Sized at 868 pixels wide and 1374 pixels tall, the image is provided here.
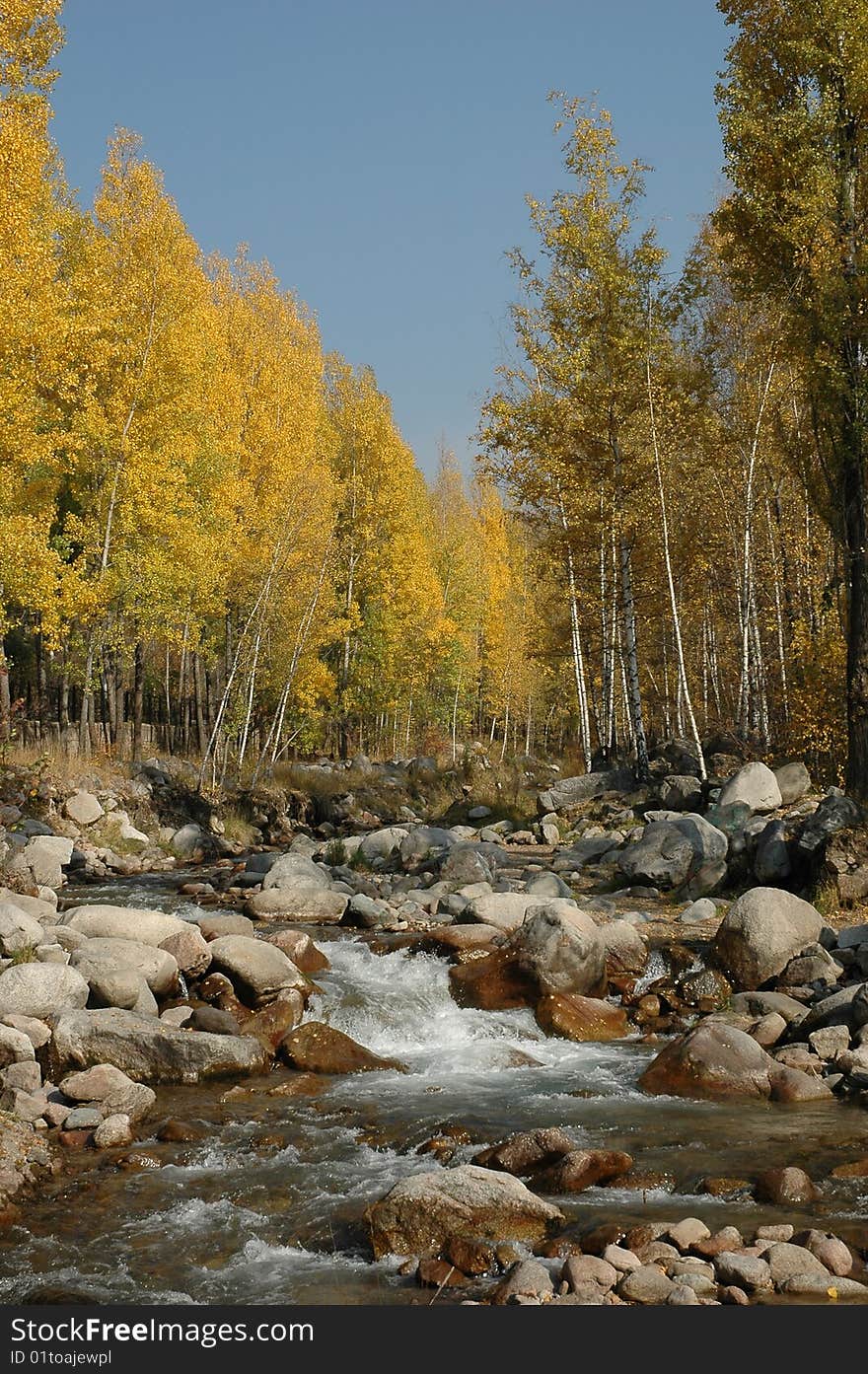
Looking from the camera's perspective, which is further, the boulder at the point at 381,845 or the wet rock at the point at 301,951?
the boulder at the point at 381,845

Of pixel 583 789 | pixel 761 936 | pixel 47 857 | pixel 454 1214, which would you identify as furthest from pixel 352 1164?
pixel 583 789

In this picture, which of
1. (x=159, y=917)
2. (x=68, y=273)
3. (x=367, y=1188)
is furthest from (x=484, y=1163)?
(x=68, y=273)

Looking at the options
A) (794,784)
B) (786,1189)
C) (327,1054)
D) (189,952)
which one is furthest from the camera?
(794,784)

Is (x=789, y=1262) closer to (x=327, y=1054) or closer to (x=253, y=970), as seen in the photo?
(x=327, y=1054)

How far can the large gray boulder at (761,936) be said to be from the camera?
926 cm

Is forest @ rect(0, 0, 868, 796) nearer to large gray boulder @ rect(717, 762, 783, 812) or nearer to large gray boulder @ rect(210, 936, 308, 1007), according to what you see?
Result: large gray boulder @ rect(717, 762, 783, 812)

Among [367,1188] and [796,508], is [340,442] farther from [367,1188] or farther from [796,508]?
[367,1188]

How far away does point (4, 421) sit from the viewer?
13.8 meters

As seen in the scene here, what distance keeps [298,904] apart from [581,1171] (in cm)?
678

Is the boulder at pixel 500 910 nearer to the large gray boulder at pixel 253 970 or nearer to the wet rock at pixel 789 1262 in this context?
the large gray boulder at pixel 253 970

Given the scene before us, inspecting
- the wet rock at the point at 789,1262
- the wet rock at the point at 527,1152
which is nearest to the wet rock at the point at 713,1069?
the wet rock at the point at 527,1152

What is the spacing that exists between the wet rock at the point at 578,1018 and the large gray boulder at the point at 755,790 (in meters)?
5.70

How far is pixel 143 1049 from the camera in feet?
24.4

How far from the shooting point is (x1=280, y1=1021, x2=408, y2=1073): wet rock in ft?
25.9
